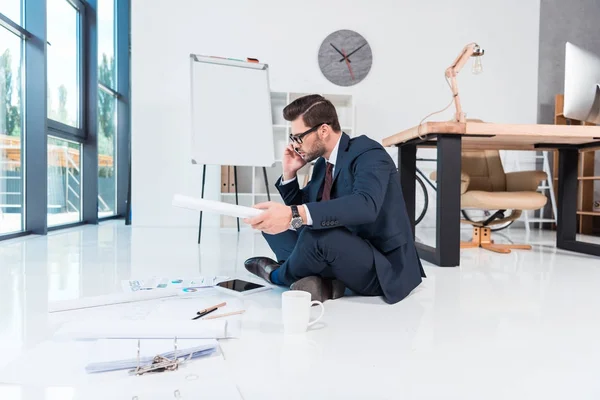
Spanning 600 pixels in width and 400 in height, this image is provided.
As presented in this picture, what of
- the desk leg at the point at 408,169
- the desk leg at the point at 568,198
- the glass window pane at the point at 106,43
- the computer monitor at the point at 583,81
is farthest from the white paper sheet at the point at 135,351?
the glass window pane at the point at 106,43

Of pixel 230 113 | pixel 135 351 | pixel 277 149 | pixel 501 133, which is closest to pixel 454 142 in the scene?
pixel 501 133

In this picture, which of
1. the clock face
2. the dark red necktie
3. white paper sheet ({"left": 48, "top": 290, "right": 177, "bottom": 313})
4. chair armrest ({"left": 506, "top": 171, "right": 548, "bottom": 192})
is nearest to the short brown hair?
the dark red necktie

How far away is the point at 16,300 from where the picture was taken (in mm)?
1530

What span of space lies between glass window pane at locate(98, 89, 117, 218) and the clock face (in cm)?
250

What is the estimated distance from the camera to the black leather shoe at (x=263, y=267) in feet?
5.92

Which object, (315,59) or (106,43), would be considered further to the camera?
(106,43)

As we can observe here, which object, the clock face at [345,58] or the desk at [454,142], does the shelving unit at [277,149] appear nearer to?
the clock face at [345,58]

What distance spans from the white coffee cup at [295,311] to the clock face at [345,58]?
362cm

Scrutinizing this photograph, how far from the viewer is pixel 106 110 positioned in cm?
506

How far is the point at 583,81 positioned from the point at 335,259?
1.71 metres

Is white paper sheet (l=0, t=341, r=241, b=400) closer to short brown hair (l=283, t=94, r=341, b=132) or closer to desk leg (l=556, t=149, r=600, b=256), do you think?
short brown hair (l=283, t=94, r=341, b=132)

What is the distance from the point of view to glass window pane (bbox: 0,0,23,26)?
3117 mm

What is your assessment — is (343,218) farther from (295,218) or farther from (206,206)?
(206,206)

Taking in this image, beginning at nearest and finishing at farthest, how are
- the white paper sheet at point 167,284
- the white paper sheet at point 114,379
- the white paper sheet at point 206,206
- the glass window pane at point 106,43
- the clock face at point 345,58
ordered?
the white paper sheet at point 114,379 < the white paper sheet at point 206,206 < the white paper sheet at point 167,284 < the clock face at point 345,58 < the glass window pane at point 106,43
